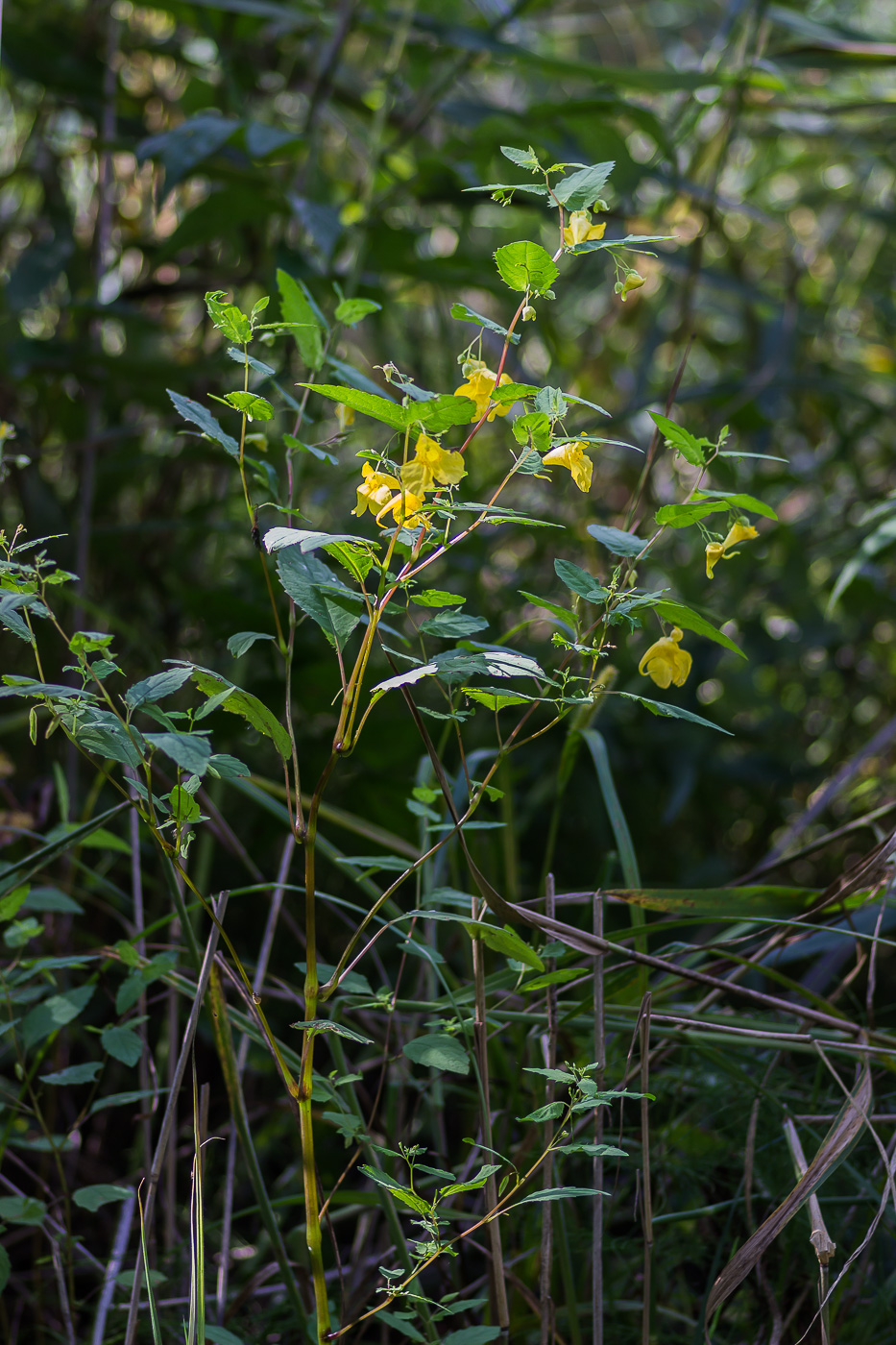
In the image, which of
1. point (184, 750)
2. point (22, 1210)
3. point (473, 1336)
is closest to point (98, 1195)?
point (22, 1210)

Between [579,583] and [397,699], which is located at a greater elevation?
[579,583]

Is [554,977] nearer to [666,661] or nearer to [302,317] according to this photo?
[666,661]

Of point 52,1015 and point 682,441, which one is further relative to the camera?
point 52,1015

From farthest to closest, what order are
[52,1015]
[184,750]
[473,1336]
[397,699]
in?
[397,699] < [52,1015] < [473,1336] < [184,750]

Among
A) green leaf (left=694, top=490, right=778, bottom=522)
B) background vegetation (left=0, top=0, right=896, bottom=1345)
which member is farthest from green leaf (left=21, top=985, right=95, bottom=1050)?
green leaf (left=694, top=490, right=778, bottom=522)

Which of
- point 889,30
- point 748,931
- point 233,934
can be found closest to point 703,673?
point 748,931

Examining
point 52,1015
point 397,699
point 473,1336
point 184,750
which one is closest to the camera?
point 184,750

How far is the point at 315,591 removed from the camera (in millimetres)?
403

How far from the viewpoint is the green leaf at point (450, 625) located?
38cm

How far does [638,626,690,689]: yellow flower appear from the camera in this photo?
427 mm

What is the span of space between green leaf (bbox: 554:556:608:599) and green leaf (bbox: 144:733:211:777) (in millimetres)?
161

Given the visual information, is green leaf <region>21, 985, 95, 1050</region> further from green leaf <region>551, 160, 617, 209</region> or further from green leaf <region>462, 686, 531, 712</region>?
green leaf <region>551, 160, 617, 209</region>

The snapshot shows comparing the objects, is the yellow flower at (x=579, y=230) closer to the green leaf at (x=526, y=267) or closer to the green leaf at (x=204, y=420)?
the green leaf at (x=526, y=267)

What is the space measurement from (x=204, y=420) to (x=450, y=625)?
128mm
